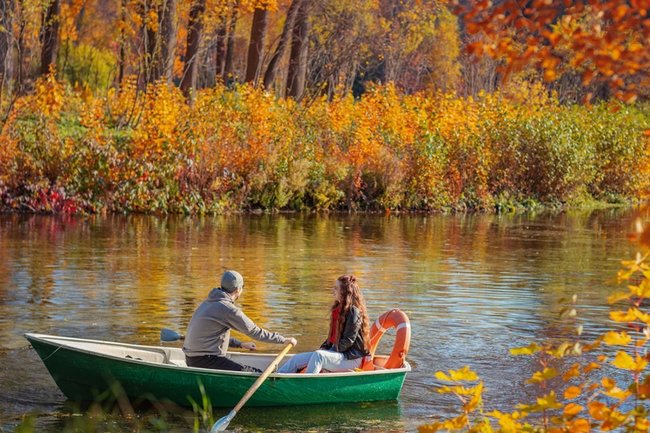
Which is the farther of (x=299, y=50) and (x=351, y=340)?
(x=299, y=50)

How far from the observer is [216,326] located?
10.6 metres

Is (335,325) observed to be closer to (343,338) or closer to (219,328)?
(343,338)

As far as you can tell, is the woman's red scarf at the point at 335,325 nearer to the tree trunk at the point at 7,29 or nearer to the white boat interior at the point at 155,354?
the white boat interior at the point at 155,354

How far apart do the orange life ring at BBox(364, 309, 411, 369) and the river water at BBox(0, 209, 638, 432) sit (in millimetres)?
381

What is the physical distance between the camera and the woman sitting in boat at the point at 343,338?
1095 cm

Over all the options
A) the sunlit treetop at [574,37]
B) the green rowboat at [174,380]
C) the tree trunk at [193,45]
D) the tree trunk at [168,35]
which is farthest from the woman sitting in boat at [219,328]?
the tree trunk at [193,45]

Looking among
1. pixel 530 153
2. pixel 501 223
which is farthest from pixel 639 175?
pixel 501 223

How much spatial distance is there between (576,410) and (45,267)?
594 inches

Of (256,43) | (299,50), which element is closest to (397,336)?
(256,43)

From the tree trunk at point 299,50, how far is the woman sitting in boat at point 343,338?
25.8 metres

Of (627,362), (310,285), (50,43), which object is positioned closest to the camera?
(627,362)

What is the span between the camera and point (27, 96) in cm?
2859

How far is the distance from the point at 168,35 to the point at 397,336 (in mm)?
21701

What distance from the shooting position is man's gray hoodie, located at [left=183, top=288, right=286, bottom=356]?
10461 millimetres
